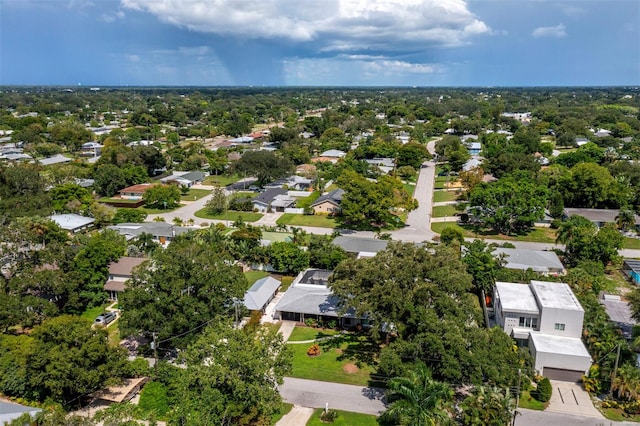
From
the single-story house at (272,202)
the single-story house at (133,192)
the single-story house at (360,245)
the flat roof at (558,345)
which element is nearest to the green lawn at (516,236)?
the single-story house at (360,245)

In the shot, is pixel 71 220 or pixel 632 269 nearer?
pixel 632 269

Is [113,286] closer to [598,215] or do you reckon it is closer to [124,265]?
[124,265]

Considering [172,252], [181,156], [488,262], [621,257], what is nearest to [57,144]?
[181,156]

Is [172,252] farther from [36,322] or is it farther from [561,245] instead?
[561,245]

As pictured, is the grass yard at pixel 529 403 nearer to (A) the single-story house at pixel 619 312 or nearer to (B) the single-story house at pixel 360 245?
(A) the single-story house at pixel 619 312

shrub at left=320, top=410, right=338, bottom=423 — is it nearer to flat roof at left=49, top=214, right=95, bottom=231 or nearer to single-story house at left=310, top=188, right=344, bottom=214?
single-story house at left=310, top=188, right=344, bottom=214

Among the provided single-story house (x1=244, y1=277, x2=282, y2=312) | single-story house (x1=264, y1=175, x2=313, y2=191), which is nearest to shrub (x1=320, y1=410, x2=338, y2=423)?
single-story house (x1=244, y1=277, x2=282, y2=312)

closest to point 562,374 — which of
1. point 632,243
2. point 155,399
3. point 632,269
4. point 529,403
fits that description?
point 529,403
